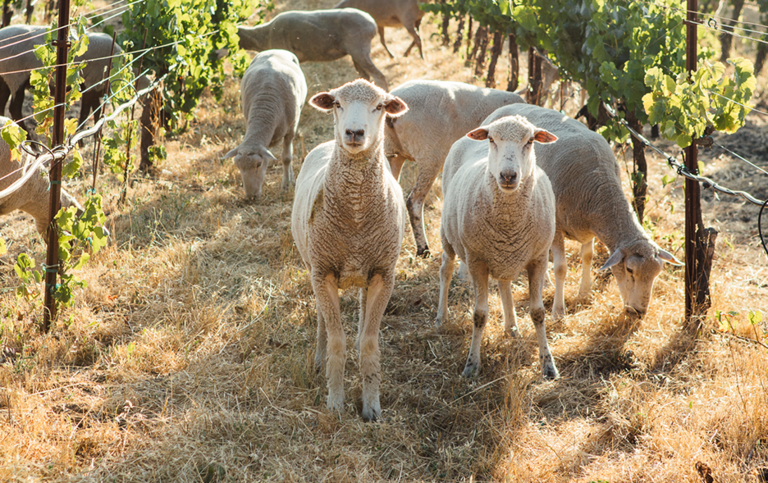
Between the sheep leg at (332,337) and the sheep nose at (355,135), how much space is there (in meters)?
0.86

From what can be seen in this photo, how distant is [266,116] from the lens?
7.26m

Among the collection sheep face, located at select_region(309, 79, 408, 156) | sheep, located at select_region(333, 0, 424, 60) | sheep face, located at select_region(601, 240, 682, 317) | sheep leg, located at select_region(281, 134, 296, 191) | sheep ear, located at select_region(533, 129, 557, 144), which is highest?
sheep, located at select_region(333, 0, 424, 60)

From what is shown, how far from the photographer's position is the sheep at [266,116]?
22.6 ft

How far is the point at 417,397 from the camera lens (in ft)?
12.0

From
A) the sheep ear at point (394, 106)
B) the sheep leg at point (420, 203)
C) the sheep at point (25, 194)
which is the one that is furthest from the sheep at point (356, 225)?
the sheep leg at point (420, 203)

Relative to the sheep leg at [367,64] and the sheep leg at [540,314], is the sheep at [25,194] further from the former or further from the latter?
the sheep leg at [367,64]

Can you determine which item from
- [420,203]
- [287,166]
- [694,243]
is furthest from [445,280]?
[287,166]

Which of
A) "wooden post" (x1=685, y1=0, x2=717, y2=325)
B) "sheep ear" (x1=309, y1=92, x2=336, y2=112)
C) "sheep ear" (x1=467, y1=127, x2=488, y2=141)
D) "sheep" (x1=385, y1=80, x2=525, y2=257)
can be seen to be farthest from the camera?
"sheep" (x1=385, y1=80, x2=525, y2=257)

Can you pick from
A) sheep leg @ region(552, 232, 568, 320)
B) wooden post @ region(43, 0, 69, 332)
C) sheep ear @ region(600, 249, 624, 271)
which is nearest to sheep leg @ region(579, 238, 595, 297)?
sheep leg @ region(552, 232, 568, 320)

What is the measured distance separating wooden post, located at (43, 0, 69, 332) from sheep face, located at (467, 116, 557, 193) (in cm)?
275

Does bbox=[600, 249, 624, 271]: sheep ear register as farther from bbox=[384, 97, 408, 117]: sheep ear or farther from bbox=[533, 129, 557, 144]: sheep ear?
bbox=[384, 97, 408, 117]: sheep ear

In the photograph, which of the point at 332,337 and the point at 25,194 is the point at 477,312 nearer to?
the point at 332,337

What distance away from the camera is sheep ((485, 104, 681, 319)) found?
427cm

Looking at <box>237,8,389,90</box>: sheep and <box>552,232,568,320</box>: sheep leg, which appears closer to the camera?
<box>552,232,568,320</box>: sheep leg
